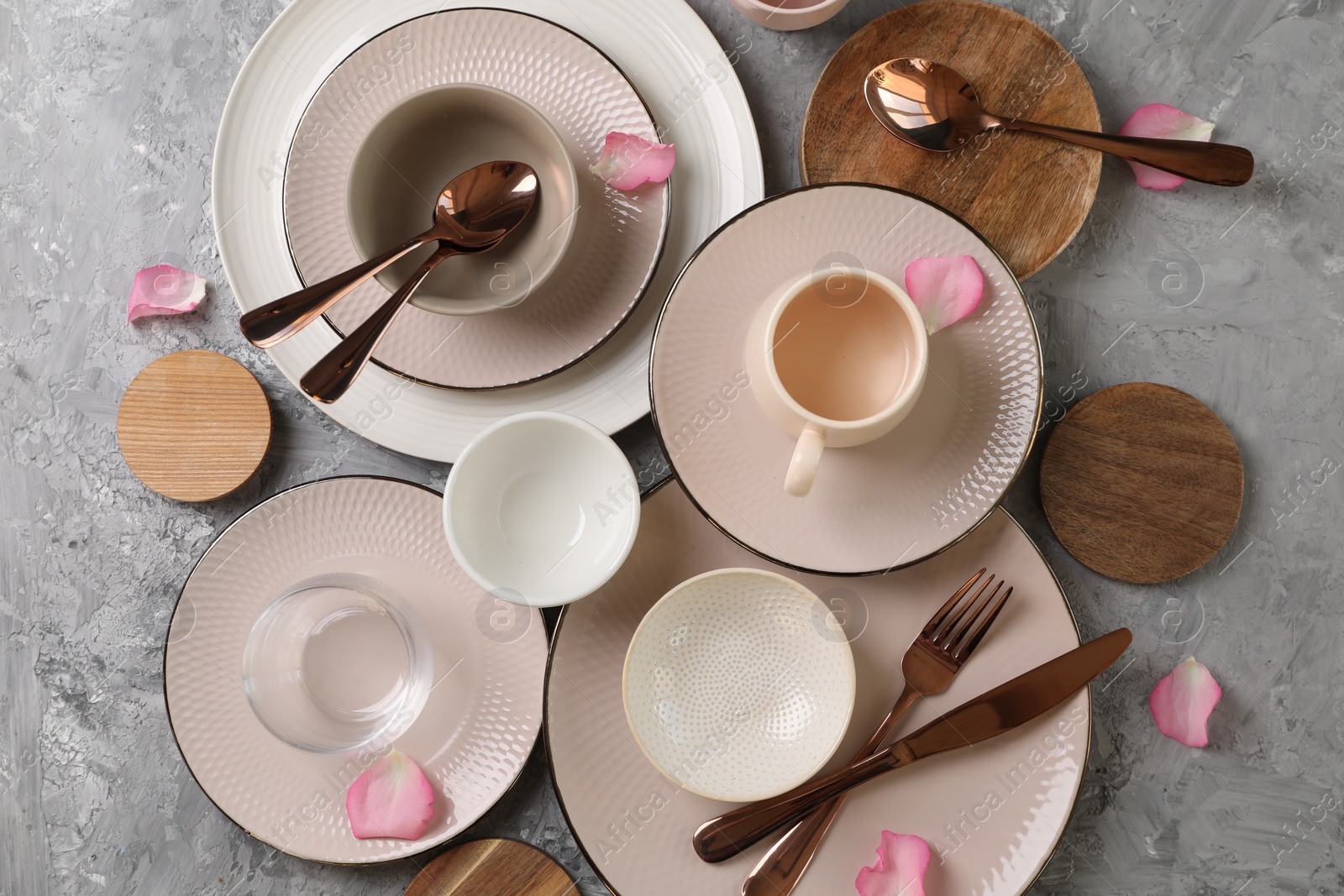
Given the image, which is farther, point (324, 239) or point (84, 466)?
point (84, 466)

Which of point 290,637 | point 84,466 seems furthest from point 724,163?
point 84,466

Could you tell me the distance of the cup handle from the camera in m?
0.60

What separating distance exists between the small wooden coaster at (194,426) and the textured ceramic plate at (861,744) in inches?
15.3

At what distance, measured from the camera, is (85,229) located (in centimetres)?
86

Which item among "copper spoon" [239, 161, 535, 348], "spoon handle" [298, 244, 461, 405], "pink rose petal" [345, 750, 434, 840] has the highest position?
"copper spoon" [239, 161, 535, 348]

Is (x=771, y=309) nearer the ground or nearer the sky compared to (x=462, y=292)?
nearer the sky

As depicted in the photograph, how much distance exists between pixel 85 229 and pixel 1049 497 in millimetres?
1052

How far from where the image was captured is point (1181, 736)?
0.83m

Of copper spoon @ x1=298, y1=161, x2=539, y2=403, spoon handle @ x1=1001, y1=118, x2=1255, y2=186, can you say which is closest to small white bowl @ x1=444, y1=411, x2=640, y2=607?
copper spoon @ x1=298, y1=161, x2=539, y2=403

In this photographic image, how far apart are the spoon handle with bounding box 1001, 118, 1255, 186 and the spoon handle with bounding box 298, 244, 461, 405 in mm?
600

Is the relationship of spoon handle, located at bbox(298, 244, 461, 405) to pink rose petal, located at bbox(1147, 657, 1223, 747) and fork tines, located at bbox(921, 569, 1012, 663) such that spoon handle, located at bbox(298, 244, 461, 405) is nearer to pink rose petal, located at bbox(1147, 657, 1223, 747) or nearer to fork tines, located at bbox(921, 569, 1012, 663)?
fork tines, located at bbox(921, 569, 1012, 663)

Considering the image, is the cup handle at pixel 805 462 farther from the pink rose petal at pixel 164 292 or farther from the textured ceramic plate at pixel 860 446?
the pink rose petal at pixel 164 292

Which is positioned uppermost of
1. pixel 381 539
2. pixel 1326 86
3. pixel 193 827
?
pixel 1326 86

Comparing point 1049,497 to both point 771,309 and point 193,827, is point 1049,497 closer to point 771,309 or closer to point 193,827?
point 771,309
